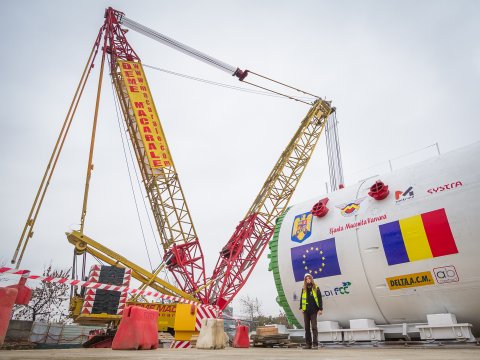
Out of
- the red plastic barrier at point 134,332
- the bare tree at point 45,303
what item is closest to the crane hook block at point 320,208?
the red plastic barrier at point 134,332

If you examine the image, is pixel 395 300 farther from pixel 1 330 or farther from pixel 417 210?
pixel 1 330

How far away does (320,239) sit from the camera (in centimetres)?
823

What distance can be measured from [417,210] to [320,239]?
7.91 feet

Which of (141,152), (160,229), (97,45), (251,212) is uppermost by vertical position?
(97,45)

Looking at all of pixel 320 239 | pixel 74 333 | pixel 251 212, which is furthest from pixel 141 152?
pixel 320 239

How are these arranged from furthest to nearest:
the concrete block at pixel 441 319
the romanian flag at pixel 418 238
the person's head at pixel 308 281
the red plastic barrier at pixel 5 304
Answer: the person's head at pixel 308 281 → the romanian flag at pixel 418 238 → the concrete block at pixel 441 319 → the red plastic barrier at pixel 5 304

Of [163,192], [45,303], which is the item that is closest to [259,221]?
[163,192]

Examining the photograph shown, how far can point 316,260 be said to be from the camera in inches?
322

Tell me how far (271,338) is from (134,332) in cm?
422

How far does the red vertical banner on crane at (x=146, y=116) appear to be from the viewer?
723 inches

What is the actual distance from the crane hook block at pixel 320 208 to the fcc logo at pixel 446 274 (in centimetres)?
288

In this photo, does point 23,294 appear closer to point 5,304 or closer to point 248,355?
point 5,304

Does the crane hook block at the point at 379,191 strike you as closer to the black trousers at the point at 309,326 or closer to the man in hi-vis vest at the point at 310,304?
the man in hi-vis vest at the point at 310,304

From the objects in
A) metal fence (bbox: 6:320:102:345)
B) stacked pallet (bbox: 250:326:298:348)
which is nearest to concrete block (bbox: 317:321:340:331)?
stacked pallet (bbox: 250:326:298:348)
